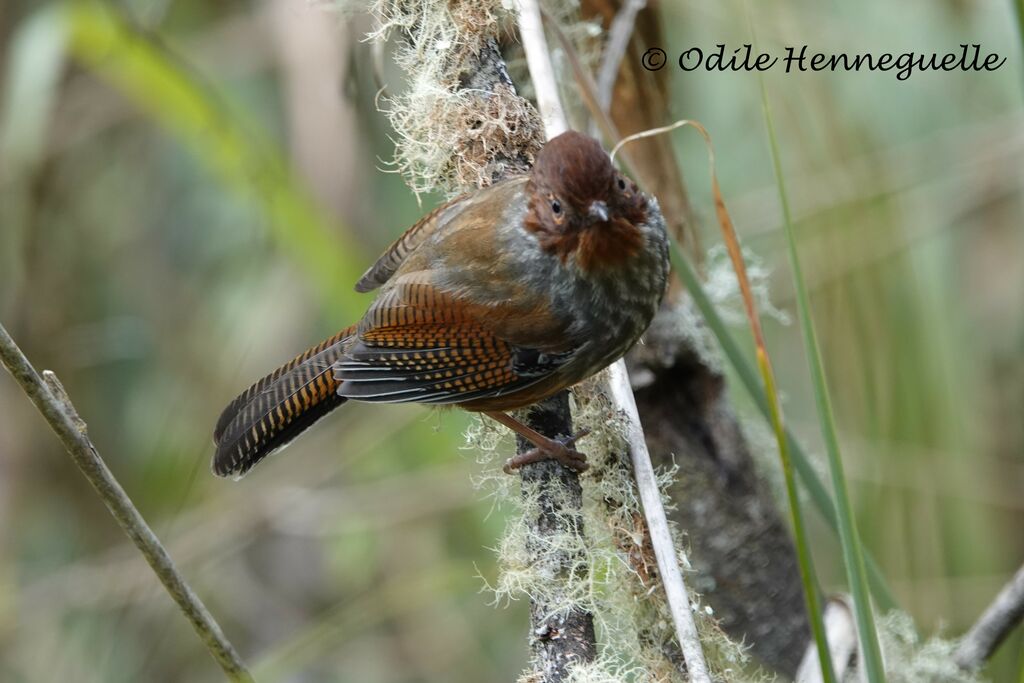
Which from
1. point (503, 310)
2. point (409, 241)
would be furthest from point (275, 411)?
point (503, 310)

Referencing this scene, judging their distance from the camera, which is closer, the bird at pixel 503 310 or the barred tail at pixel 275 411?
the bird at pixel 503 310

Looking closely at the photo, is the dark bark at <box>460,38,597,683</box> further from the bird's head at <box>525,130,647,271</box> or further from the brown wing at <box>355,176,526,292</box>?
the bird's head at <box>525,130,647,271</box>

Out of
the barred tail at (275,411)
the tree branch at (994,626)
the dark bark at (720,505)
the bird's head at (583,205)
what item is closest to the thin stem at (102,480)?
the barred tail at (275,411)

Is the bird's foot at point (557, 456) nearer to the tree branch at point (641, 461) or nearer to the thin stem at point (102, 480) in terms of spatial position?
the tree branch at point (641, 461)

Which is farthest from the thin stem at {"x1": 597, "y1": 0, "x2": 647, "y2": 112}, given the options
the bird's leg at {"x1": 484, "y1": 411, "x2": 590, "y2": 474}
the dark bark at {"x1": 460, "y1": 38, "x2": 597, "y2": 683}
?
the bird's leg at {"x1": 484, "y1": 411, "x2": 590, "y2": 474}

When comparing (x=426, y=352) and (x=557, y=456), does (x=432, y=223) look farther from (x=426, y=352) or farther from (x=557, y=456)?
(x=557, y=456)

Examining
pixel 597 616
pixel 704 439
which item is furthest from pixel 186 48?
pixel 597 616
